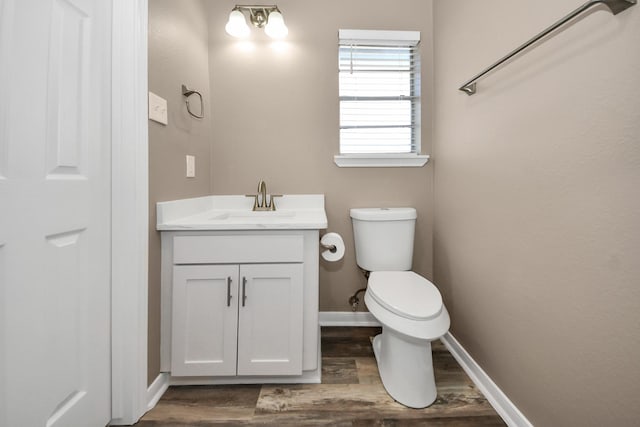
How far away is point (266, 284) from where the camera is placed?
119cm

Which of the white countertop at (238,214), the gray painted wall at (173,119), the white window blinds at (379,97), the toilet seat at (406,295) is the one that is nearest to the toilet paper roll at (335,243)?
the white countertop at (238,214)

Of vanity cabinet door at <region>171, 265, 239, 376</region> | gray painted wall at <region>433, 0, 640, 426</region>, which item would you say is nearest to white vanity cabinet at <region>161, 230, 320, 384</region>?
vanity cabinet door at <region>171, 265, 239, 376</region>

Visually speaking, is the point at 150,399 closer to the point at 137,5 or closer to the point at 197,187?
the point at 197,187

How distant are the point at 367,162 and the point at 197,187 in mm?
1053

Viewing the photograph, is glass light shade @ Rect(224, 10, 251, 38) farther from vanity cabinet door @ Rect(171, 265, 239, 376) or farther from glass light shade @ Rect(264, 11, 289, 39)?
vanity cabinet door @ Rect(171, 265, 239, 376)

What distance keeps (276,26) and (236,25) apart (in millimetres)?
229

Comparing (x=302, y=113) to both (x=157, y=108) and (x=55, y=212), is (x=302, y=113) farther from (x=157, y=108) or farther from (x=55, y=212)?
(x=55, y=212)

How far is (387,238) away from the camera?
5.09 feet

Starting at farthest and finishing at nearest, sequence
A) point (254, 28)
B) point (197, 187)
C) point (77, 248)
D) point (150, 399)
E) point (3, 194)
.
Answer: point (254, 28) → point (197, 187) → point (150, 399) → point (77, 248) → point (3, 194)

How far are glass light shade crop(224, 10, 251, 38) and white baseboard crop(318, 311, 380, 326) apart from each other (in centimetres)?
181

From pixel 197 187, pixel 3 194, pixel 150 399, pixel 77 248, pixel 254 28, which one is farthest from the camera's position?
pixel 254 28

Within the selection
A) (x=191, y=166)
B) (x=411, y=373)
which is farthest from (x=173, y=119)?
(x=411, y=373)

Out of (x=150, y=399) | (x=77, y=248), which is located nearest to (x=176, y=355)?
(x=150, y=399)

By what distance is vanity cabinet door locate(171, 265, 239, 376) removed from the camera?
1.17 meters
